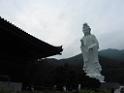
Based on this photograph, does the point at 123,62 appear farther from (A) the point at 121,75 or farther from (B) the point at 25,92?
(B) the point at 25,92

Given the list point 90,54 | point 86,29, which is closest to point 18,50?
point 86,29

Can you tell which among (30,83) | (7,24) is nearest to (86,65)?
(30,83)

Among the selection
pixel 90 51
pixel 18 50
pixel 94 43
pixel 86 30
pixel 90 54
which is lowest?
pixel 18 50

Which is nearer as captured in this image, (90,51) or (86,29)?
(86,29)

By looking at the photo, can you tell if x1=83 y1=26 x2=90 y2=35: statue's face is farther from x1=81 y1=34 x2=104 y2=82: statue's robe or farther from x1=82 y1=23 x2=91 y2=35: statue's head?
x1=81 y1=34 x2=104 y2=82: statue's robe

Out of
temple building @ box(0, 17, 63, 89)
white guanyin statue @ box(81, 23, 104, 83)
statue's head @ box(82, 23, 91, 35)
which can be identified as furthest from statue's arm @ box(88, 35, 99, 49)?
temple building @ box(0, 17, 63, 89)

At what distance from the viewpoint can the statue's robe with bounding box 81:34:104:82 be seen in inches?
1312

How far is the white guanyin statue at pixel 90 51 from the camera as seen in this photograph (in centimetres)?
3309

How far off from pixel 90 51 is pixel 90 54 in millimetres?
391

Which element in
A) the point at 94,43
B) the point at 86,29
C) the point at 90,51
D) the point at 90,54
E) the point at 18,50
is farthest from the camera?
the point at 90,54

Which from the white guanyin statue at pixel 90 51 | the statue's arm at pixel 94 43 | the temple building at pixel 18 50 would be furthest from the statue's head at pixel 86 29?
the temple building at pixel 18 50

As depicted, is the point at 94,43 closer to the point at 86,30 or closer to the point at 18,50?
the point at 86,30

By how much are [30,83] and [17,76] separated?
3.52 ft

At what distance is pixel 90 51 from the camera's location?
113ft
